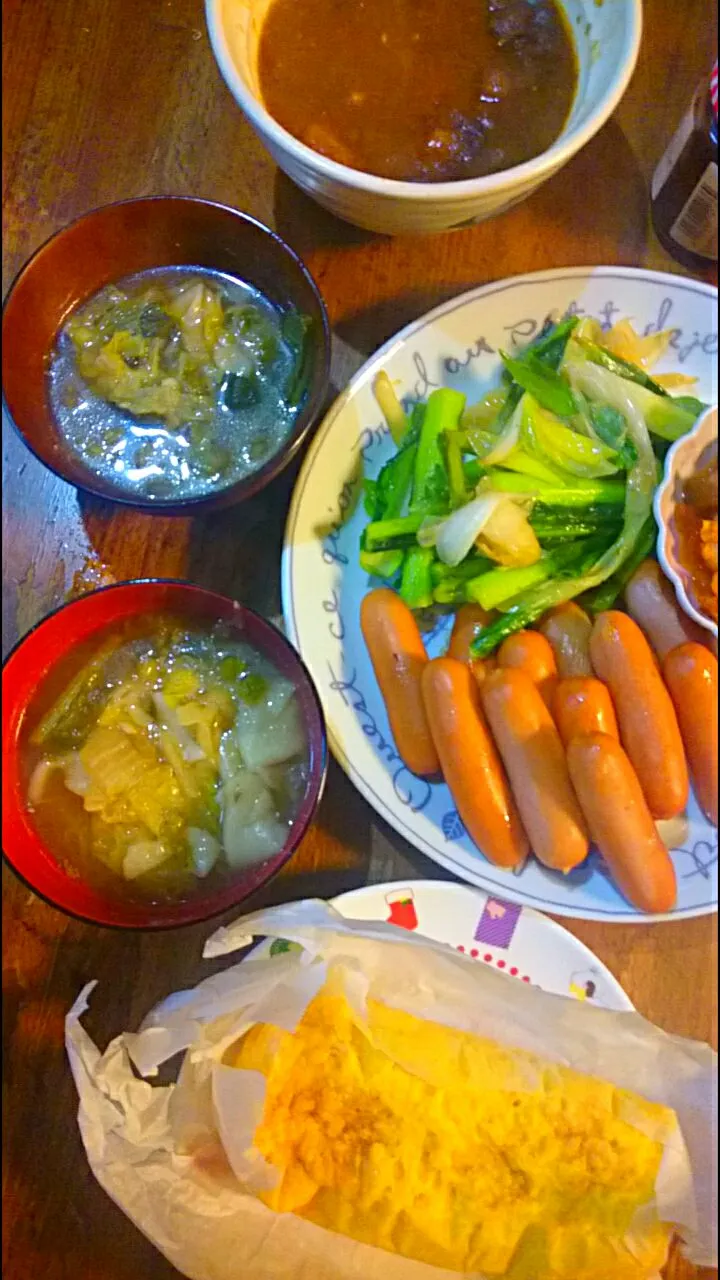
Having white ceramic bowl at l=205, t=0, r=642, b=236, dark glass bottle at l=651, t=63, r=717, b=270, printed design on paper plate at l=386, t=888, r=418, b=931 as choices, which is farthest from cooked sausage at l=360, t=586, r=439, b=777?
dark glass bottle at l=651, t=63, r=717, b=270

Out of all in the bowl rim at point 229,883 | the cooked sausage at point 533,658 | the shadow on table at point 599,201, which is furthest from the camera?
the shadow on table at point 599,201

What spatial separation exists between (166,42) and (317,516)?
59 centimetres

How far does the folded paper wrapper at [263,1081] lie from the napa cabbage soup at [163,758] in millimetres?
107

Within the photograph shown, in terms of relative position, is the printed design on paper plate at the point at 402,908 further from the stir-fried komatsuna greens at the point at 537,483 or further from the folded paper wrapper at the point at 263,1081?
the stir-fried komatsuna greens at the point at 537,483

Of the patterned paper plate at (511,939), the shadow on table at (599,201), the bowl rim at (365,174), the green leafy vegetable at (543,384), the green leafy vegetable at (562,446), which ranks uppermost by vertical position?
the bowl rim at (365,174)

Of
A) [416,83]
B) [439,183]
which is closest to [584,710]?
[439,183]

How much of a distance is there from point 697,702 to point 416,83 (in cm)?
72

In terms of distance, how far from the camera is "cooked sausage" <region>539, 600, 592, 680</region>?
1.07 meters

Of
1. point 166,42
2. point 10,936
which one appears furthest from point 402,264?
point 10,936

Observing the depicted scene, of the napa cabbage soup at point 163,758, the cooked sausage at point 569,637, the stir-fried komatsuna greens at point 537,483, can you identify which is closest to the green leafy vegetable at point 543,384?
the stir-fried komatsuna greens at point 537,483

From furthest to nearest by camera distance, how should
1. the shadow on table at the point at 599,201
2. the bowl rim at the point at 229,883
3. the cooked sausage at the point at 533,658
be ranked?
the shadow on table at the point at 599,201 → the cooked sausage at the point at 533,658 → the bowl rim at the point at 229,883

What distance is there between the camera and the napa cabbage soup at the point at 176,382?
1.02 m

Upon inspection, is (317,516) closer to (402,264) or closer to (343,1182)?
(402,264)

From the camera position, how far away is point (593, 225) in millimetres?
1157
